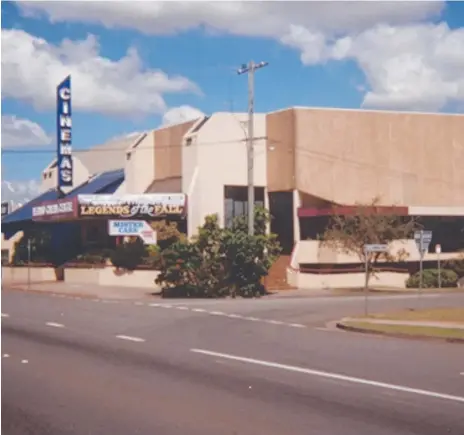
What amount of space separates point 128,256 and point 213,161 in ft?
22.1

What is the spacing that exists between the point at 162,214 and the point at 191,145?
3959 millimetres

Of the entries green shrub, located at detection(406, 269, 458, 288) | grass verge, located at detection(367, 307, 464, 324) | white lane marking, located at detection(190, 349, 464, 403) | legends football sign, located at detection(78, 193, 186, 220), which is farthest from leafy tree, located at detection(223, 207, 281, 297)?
white lane marking, located at detection(190, 349, 464, 403)

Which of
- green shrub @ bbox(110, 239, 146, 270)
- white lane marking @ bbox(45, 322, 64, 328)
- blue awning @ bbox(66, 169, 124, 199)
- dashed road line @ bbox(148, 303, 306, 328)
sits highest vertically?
blue awning @ bbox(66, 169, 124, 199)

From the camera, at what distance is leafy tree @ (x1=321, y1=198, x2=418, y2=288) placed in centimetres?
4044

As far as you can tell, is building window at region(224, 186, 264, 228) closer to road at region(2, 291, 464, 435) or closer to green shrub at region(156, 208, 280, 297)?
green shrub at region(156, 208, 280, 297)

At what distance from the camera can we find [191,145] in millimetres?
45156

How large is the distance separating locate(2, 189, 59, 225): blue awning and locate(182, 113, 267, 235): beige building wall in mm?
11935

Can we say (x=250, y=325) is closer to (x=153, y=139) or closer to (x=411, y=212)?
(x=411, y=212)

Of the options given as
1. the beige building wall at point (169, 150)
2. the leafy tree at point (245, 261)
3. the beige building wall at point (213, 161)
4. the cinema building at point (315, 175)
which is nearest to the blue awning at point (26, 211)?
the cinema building at point (315, 175)

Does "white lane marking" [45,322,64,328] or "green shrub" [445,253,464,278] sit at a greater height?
"green shrub" [445,253,464,278]

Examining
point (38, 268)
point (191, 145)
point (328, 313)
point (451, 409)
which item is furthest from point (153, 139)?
point (451, 409)

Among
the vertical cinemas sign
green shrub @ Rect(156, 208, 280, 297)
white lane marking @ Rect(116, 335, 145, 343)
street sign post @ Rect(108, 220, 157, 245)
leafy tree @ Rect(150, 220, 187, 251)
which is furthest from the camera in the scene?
the vertical cinemas sign

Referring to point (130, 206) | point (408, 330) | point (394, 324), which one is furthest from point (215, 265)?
point (408, 330)

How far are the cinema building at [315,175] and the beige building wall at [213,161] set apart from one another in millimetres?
51
